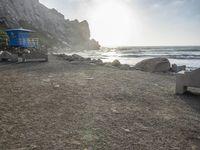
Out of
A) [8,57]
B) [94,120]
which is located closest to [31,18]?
[8,57]

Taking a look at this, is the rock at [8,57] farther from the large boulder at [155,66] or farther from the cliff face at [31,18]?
the cliff face at [31,18]

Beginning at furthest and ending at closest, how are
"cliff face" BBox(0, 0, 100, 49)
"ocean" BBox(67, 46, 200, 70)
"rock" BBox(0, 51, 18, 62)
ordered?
"cliff face" BBox(0, 0, 100, 49)
"ocean" BBox(67, 46, 200, 70)
"rock" BBox(0, 51, 18, 62)

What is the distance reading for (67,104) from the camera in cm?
714

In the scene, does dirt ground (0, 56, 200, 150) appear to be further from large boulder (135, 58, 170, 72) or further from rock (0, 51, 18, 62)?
rock (0, 51, 18, 62)

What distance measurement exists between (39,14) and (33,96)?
512ft

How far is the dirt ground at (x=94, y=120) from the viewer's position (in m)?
4.57

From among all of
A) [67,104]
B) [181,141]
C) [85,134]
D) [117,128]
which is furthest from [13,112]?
[181,141]

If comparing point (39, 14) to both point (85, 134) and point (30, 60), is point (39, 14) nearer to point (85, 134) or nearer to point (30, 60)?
point (30, 60)

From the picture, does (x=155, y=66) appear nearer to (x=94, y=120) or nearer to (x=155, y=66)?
(x=155, y=66)

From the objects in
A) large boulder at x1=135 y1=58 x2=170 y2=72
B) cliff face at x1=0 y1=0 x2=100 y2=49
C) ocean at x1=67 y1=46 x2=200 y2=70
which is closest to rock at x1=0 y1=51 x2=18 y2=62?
large boulder at x1=135 y1=58 x2=170 y2=72

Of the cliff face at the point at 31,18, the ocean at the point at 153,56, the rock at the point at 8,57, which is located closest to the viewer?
the rock at the point at 8,57

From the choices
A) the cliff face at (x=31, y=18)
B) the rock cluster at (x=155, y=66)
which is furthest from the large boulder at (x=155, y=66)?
the cliff face at (x=31, y=18)

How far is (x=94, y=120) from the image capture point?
19.1 feet

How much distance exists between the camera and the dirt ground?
457 centimetres
